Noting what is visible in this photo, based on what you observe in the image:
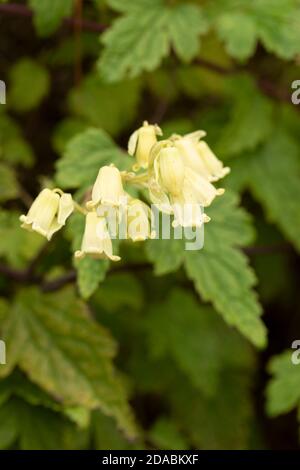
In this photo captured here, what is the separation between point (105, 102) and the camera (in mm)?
3029

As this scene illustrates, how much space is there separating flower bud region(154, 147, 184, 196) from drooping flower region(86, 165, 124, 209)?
3.1 inches

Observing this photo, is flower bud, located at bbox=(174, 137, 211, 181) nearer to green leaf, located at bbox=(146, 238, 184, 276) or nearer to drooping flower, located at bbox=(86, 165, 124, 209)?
drooping flower, located at bbox=(86, 165, 124, 209)

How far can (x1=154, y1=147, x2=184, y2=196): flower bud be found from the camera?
152 cm

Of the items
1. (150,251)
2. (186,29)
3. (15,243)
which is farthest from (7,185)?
(186,29)

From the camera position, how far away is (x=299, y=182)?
2.77 m

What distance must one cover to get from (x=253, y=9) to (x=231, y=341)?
4.17ft

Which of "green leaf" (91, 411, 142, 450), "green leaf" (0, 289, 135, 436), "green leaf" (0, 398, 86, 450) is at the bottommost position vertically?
"green leaf" (91, 411, 142, 450)

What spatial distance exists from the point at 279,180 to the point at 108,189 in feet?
4.39

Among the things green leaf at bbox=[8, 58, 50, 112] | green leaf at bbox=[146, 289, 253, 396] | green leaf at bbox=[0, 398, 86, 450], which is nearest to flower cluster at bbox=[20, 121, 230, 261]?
green leaf at bbox=[0, 398, 86, 450]

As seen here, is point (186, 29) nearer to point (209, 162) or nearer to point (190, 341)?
point (209, 162)

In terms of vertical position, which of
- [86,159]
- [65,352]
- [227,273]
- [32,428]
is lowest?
[32,428]

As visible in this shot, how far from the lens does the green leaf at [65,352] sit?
6.89 feet
